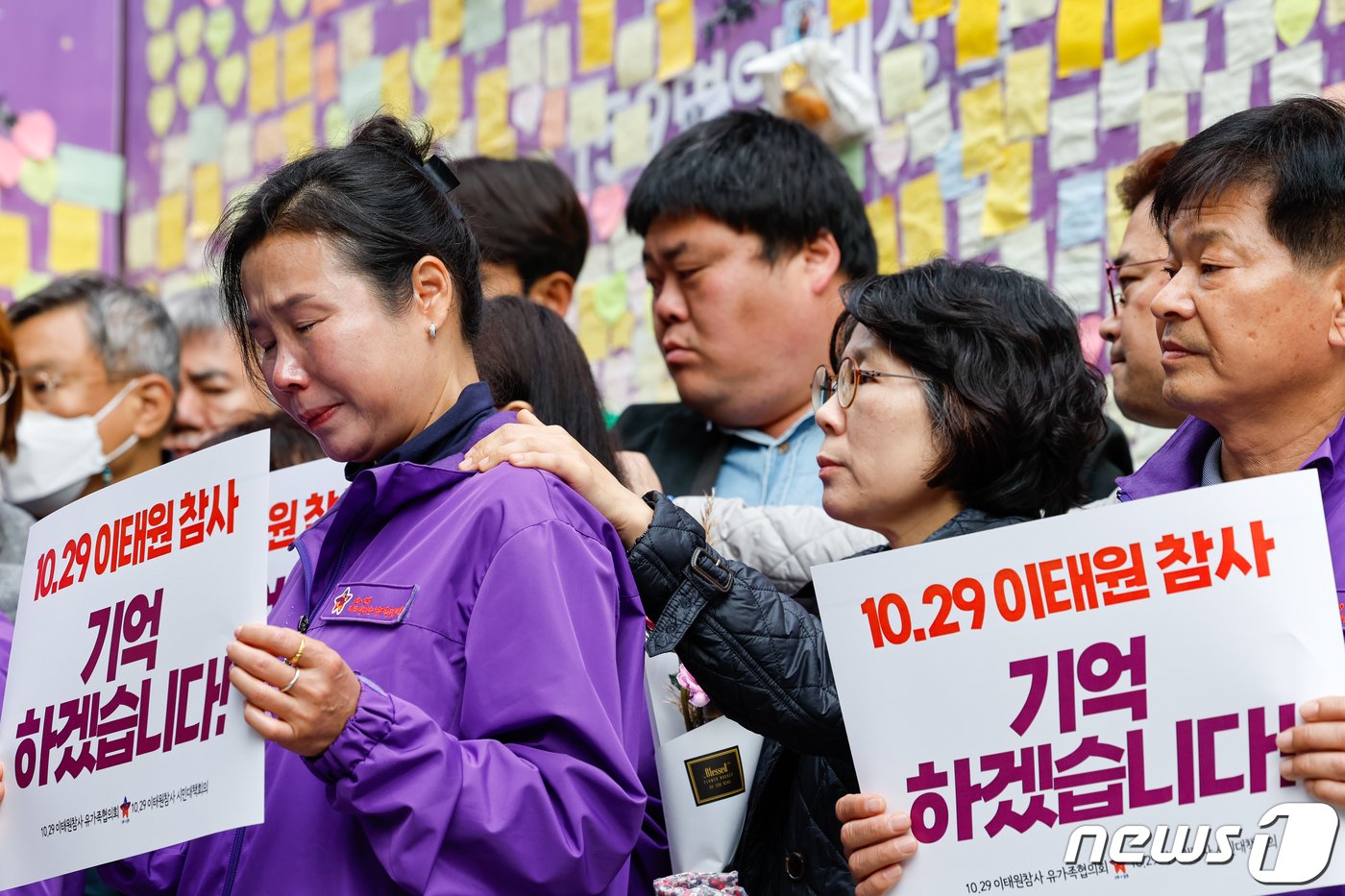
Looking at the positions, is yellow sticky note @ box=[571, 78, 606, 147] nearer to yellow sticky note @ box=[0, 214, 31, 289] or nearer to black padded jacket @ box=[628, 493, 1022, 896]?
yellow sticky note @ box=[0, 214, 31, 289]

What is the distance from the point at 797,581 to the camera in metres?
2.89

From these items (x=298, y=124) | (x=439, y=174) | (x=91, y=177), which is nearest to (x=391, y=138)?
(x=439, y=174)

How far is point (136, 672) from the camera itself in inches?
83.4

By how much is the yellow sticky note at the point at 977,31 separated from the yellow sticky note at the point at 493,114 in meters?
1.77

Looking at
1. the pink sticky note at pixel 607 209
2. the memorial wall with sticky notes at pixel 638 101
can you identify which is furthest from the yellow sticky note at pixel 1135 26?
the pink sticky note at pixel 607 209

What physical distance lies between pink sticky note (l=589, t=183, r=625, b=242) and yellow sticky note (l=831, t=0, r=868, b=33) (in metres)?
0.90

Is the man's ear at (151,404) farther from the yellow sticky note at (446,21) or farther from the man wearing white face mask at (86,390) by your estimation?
the yellow sticky note at (446,21)

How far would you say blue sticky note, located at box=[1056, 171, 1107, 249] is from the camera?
382 centimetres

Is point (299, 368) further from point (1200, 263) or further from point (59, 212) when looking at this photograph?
point (59, 212)

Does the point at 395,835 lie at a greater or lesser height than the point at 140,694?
lesser

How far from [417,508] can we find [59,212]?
494 centimetres

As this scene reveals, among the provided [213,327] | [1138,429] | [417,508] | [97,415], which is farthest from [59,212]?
[417,508]

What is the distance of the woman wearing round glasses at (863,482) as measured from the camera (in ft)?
7.71

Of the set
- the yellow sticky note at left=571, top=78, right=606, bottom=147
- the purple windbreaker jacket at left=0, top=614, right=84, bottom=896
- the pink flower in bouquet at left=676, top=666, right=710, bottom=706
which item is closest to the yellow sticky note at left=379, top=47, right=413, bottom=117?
the yellow sticky note at left=571, top=78, right=606, bottom=147
